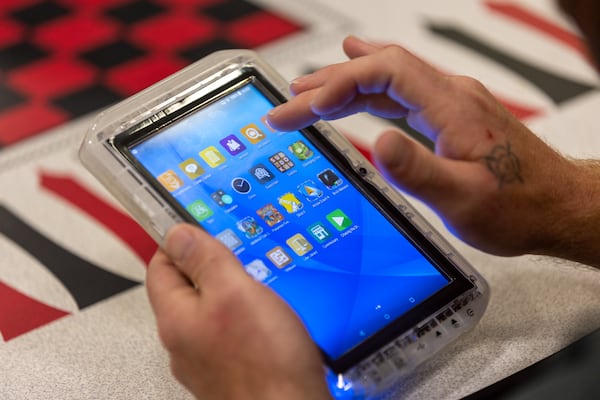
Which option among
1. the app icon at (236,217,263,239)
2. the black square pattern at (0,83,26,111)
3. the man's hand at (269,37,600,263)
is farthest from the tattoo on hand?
the black square pattern at (0,83,26,111)

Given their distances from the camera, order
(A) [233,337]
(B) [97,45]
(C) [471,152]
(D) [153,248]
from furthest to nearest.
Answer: (B) [97,45] → (D) [153,248] → (C) [471,152] → (A) [233,337]

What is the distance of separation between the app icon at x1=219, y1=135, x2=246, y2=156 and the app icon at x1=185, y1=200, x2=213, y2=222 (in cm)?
7

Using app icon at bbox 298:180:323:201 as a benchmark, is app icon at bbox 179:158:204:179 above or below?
above

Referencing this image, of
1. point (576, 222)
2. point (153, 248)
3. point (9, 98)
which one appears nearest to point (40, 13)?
point (9, 98)

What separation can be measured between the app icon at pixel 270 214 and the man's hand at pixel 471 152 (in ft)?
0.26

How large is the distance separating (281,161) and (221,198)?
74 mm

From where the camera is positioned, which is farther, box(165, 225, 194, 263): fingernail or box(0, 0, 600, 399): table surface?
box(0, 0, 600, 399): table surface

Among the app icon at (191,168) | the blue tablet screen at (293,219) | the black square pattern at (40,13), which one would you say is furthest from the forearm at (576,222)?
the black square pattern at (40,13)

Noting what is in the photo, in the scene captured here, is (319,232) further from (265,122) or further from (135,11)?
(135,11)

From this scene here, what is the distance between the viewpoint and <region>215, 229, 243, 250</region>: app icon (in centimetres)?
71

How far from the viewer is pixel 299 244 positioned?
28.8 inches

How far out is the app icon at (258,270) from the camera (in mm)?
704

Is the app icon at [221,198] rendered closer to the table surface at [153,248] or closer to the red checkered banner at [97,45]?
the table surface at [153,248]

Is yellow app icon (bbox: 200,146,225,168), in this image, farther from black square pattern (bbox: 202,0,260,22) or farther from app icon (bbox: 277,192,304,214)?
black square pattern (bbox: 202,0,260,22)
